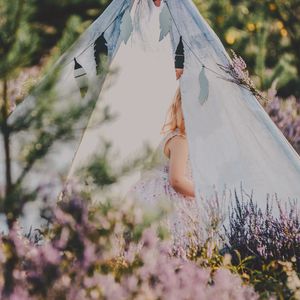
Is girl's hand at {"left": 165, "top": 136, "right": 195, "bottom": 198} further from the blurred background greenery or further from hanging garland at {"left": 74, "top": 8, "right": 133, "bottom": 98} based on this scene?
the blurred background greenery

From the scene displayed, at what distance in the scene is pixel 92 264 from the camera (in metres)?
2.64

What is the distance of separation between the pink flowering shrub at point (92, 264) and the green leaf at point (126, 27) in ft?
5.02

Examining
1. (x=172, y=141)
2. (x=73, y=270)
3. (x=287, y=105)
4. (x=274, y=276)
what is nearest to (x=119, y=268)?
(x=73, y=270)

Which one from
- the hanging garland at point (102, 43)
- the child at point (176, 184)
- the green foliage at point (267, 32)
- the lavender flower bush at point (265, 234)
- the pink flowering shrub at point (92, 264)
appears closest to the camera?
the pink flowering shrub at point (92, 264)

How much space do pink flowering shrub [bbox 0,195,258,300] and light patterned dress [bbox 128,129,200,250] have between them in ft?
2.22

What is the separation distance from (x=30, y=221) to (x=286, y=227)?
1529 millimetres

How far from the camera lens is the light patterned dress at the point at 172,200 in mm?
3605

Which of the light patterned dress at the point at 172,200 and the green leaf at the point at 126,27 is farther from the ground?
the green leaf at the point at 126,27

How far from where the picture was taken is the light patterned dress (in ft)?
11.8

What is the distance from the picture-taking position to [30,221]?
3.50 metres

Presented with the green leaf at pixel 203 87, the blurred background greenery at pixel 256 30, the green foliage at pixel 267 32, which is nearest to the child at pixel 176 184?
the green leaf at pixel 203 87

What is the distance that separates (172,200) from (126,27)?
3.96 feet

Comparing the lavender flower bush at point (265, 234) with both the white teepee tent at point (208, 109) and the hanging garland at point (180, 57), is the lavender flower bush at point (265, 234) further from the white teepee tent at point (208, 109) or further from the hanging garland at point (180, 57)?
the hanging garland at point (180, 57)

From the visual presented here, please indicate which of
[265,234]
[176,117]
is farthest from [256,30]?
[265,234]
